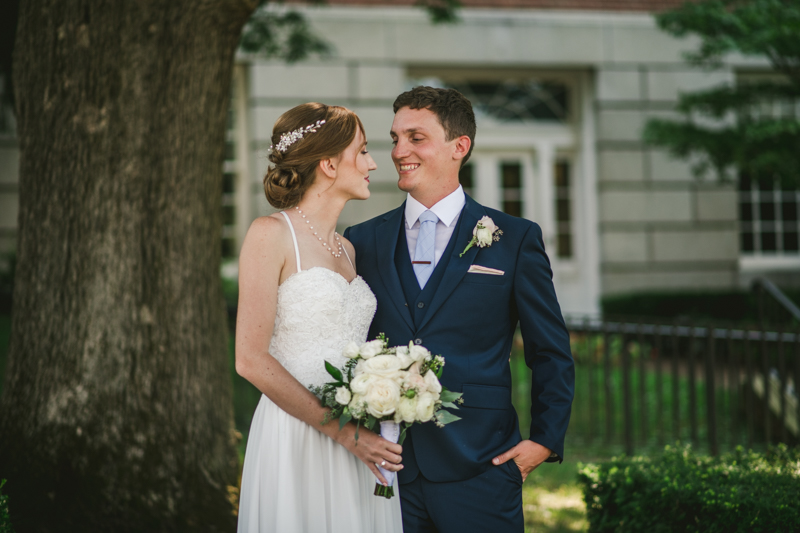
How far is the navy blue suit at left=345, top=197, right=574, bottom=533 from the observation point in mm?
2711

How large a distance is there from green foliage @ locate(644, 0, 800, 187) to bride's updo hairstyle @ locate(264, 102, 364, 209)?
7490 mm

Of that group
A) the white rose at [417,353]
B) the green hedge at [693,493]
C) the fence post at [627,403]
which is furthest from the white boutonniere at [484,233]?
the fence post at [627,403]

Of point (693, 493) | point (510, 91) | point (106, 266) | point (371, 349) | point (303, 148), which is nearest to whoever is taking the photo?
point (371, 349)

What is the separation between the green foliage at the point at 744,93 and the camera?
8.84m

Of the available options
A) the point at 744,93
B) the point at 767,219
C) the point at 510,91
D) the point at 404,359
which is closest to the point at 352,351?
the point at 404,359

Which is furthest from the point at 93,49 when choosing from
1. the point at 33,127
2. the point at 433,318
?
the point at 433,318

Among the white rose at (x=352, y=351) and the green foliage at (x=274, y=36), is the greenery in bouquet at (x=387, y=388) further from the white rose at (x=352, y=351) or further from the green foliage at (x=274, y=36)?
the green foliage at (x=274, y=36)

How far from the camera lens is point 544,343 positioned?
9.19 ft

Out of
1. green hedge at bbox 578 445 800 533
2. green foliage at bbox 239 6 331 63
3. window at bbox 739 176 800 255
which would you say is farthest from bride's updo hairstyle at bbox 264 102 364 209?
window at bbox 739 176 800 255

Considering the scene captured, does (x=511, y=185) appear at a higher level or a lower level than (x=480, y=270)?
higher

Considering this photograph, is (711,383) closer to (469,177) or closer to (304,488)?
(304,488)

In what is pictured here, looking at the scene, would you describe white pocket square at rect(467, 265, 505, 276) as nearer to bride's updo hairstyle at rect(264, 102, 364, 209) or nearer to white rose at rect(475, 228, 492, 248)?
white rose at rect(475, 228, 492, 248)

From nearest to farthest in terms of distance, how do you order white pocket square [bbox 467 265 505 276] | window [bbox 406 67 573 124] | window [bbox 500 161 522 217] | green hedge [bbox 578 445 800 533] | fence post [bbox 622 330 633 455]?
1. white pocket square [bbox 467 265 505 276]
2. green hedge [bbox 578 445 800 533]
3. fence post [bbox 622 330 633 455]
4. window [bbox 406 67 573 124]
5. window [bbox 500 161 522 217]

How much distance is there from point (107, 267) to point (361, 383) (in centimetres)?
219
